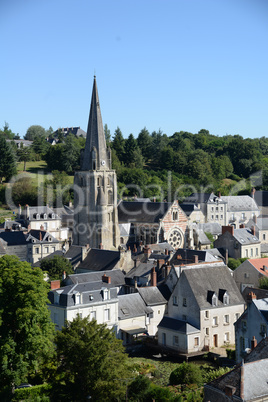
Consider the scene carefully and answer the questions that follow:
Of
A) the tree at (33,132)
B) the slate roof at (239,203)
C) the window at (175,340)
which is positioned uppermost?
the tree at (33,132)

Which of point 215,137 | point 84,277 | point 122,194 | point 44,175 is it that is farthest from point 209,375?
point 215,137

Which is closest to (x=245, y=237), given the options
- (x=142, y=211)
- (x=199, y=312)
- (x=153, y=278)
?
(x=142, y=211)

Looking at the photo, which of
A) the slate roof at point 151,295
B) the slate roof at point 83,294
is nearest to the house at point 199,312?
the slate roof at point 151,295

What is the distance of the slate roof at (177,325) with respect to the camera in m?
38.0

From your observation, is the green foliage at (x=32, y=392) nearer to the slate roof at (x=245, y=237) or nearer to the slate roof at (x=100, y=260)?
the slate roof at (x=100, y=260)

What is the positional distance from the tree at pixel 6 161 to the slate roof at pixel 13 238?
3951cm

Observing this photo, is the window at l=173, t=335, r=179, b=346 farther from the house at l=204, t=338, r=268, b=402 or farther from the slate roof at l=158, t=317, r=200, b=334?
the house at l=204, t=338, r=268, b=402

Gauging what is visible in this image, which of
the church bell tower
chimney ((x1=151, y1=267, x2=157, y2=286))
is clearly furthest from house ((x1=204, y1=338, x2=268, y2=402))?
the church bell tower

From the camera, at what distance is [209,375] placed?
104 ft

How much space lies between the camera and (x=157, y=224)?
2785 inches

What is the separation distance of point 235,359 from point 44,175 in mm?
80225

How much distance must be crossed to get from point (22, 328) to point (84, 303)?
8.85 meters

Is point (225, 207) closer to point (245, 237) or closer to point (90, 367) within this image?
point (245, 237)

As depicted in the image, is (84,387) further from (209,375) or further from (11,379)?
(209,375)
